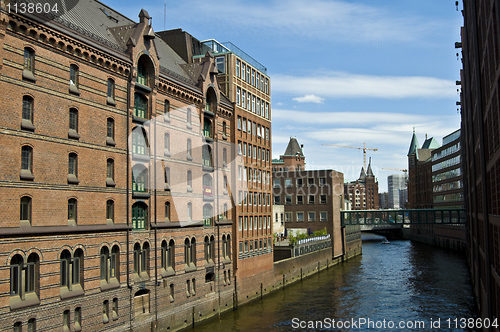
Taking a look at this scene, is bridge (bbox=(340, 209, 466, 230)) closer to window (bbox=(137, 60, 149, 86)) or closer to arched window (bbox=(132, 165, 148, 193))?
arched window (bbox=(132, 165, 148, 193))

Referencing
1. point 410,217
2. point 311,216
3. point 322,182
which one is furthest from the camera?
point 410,217

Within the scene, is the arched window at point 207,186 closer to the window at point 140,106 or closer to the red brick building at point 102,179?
the red brick building at point 102,179

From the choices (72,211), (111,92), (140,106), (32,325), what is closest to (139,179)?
(140,106)

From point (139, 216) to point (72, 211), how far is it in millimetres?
6661

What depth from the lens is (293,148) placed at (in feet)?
536

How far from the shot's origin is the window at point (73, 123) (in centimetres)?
2986

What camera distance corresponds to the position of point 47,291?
27.3 meters

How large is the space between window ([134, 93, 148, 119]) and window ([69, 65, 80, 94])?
20.3ft

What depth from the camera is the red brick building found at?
2620cm

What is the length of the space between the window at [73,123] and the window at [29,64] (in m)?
3.62

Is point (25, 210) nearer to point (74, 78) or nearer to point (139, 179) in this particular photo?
point (74, 78)

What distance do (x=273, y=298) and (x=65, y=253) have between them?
1199 inches

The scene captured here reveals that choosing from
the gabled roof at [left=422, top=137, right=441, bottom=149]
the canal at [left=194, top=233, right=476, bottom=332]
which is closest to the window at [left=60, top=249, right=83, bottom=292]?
the canal at [left=194, top=233, right=476, bottom=332]

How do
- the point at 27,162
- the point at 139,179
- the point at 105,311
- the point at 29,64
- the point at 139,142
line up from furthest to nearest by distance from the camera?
the point at 139,179
the point at 139,142
the point at 105,311
the point at 29,64
the point at 27,162
